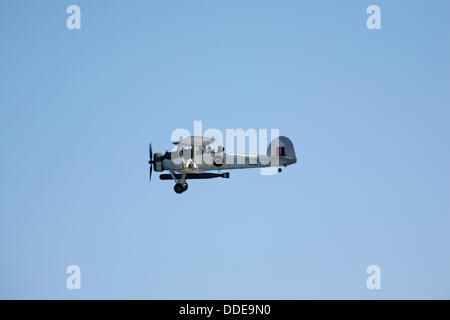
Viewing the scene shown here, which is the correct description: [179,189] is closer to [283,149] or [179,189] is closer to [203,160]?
[203,160]

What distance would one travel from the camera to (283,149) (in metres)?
52.4

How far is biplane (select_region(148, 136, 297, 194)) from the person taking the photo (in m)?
51.0

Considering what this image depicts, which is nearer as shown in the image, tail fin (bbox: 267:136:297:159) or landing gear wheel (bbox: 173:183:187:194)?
landing gear wheel (bbox: 173:183:187:194)

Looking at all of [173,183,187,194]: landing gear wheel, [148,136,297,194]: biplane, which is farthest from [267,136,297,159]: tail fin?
[173,183,187,194]: landing gear wheel

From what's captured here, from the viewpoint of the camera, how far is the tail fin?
172ft

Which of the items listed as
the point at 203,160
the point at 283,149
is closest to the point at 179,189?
the point at 203,160

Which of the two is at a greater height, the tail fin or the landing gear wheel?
the tail fin

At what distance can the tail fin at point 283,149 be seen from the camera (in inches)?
2061

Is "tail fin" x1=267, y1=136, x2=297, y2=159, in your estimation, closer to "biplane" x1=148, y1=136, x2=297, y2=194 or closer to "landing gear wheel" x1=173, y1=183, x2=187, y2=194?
"biplane" x1=148, y1=136, x2=297, y2=194
